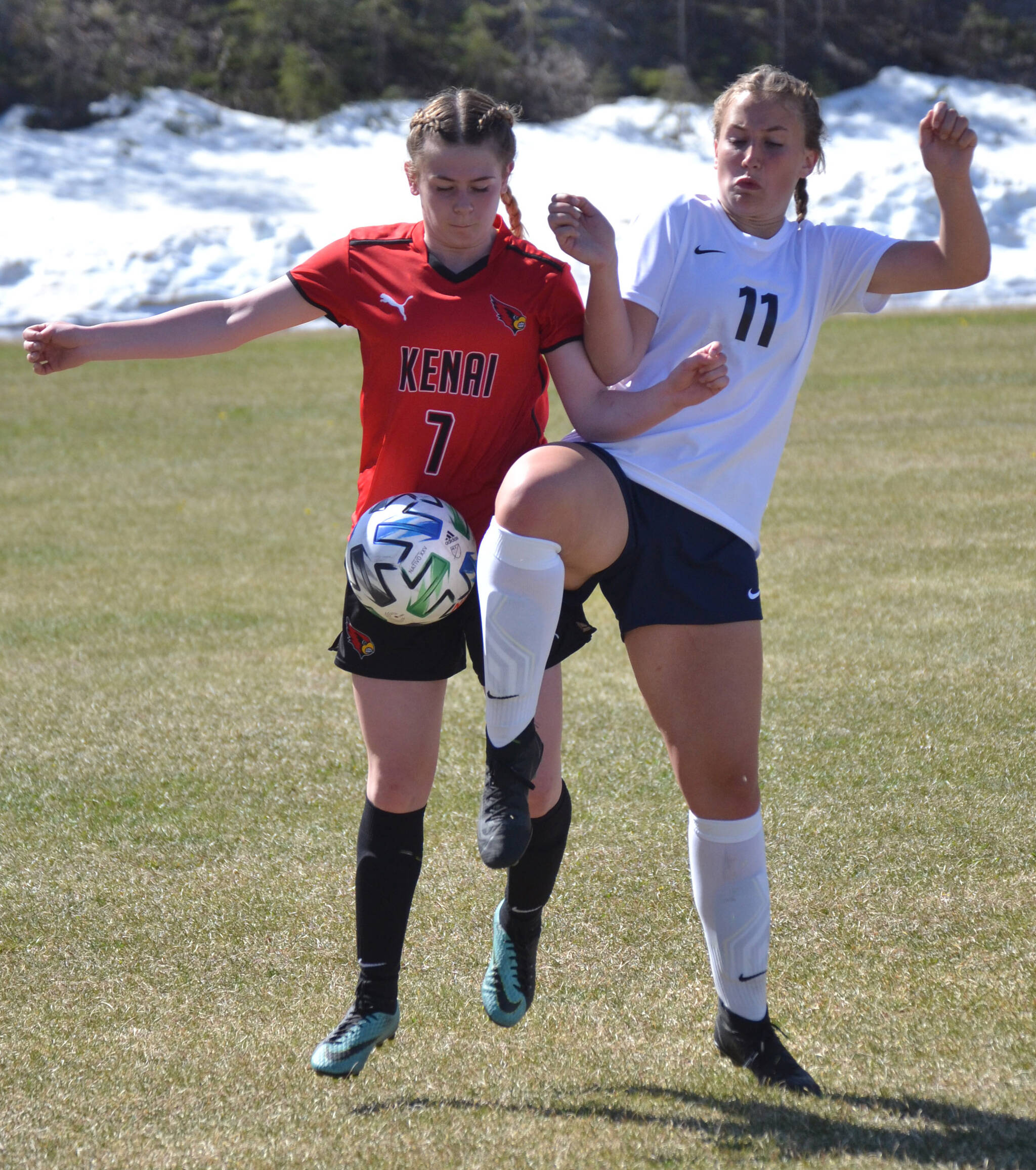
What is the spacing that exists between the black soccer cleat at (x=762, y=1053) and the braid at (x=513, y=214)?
168 cm

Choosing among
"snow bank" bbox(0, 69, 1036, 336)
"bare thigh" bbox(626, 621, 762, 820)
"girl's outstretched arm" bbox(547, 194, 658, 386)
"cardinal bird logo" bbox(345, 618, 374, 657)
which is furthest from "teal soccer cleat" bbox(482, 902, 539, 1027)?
"snow bank" bbox(0, 69, 1036, 336)

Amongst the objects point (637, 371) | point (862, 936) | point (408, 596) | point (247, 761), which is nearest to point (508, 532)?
point (408, 596)

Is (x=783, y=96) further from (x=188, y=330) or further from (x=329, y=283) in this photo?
(x=188, y=330)

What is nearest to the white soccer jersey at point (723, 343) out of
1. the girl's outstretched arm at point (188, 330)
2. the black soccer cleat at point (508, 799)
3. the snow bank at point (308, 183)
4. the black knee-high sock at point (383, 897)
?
the black soccer cleat at point (508, 799)

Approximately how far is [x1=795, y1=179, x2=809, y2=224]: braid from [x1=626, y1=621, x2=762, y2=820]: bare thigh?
887 mm

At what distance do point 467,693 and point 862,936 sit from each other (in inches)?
107

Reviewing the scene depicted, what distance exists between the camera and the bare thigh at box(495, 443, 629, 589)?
2.58 meters

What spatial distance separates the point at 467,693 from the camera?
598cm

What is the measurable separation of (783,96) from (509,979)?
1.92 m

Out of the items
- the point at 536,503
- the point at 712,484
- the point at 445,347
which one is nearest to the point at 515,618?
the point at 536,503

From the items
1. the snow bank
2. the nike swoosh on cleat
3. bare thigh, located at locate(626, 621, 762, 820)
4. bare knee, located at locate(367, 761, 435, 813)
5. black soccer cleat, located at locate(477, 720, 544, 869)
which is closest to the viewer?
black soccer cleat, located at locate(477, 720, 544, 869)

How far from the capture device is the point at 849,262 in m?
2.88

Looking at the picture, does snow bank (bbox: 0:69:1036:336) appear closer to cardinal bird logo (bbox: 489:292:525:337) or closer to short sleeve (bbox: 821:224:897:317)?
short sleeve (bbox: 821:224:897:317)

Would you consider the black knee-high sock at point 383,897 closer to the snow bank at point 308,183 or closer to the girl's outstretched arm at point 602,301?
the girl's outstretched arm at point 602,301
